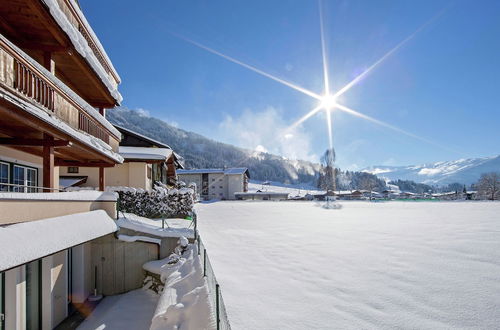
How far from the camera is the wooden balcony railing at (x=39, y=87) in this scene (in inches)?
209

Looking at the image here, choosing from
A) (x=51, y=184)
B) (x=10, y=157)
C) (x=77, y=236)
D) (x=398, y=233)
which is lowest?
(x=398, y=233)

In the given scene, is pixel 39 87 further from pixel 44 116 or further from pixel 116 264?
pixel 116 264

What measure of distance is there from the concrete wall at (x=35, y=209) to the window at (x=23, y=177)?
9.43 ft

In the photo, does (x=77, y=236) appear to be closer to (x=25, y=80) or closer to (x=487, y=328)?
(x=25, y=80)

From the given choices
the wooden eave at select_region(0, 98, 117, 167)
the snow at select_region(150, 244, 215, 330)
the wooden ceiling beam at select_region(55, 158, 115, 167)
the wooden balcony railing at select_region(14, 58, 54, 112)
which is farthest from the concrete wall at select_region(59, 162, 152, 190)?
the wooden balcony railing at select_region(14, 58, 54, 112)

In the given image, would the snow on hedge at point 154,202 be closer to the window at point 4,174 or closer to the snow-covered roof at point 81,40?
the snow-covered roof at point 81,40

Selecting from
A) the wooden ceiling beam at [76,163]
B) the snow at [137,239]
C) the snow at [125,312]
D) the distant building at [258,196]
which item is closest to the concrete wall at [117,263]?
the snow at [137,239]

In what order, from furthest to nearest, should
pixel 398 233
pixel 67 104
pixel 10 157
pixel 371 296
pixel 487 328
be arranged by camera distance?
pixel 398 233
pixel 10 157
pixel 67 104
pixel 371 296
pixel 487 328

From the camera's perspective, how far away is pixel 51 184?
7.30 meters

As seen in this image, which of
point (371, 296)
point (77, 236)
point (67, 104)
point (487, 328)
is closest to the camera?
point (487, 328)

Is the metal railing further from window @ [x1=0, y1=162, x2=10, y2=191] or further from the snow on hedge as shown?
the snow on hedge

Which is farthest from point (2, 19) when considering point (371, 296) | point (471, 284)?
point (471, 284)

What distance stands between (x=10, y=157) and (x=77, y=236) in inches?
178

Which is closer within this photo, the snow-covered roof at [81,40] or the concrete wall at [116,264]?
the snow-covered roof at [81,40]
